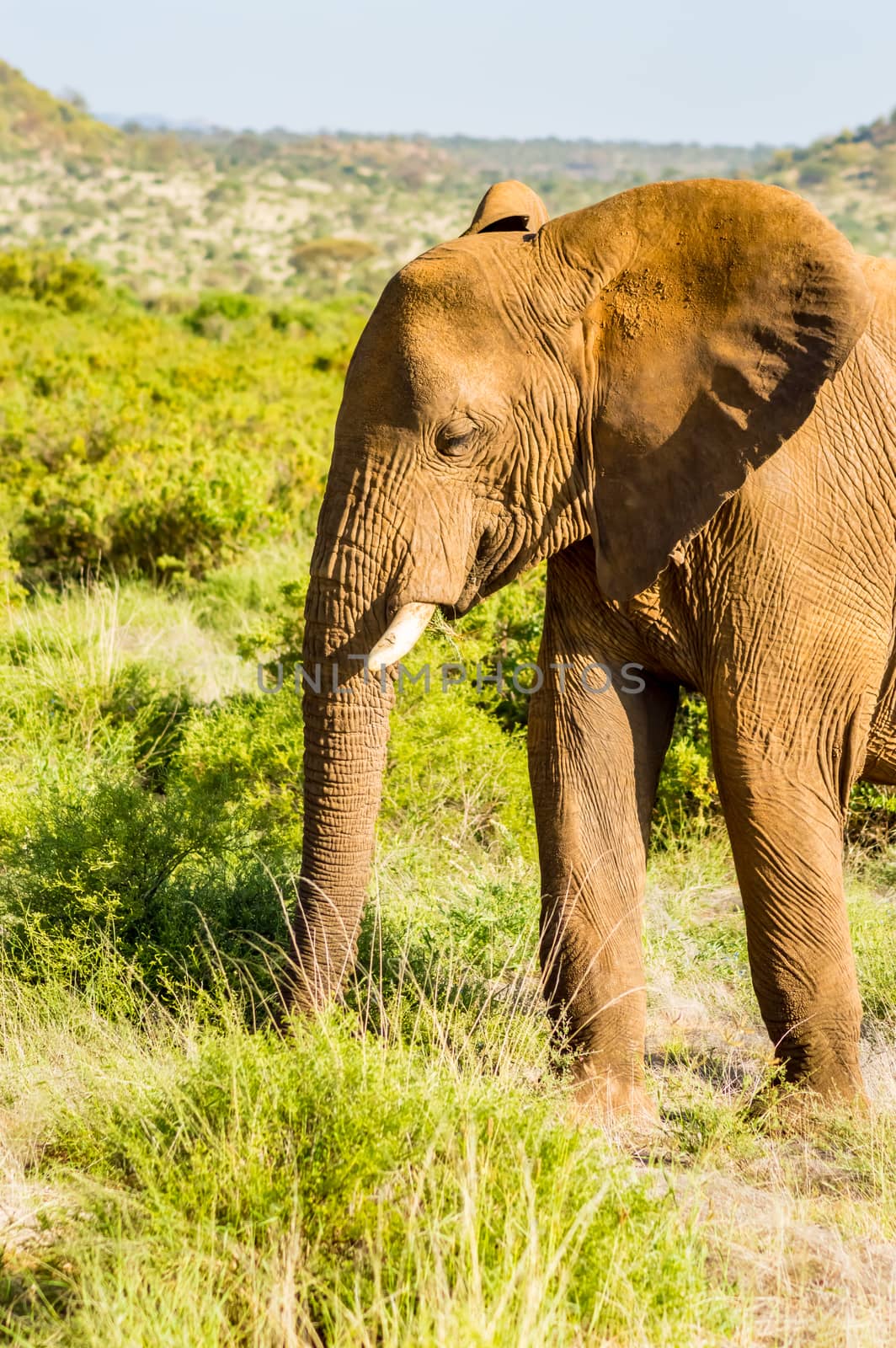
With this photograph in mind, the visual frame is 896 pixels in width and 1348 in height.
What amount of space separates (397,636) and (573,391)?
78 centimetres

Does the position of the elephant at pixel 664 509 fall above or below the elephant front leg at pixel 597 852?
above

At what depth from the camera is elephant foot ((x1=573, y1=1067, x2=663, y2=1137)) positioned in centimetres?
422

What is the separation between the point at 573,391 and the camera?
12.2ft

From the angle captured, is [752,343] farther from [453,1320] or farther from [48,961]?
[48,961]

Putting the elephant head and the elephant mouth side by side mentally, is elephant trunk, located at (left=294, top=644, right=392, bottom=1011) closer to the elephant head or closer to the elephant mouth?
the elephant head

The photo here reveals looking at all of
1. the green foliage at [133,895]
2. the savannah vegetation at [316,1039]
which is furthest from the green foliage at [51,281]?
the green foliage at [133,895]

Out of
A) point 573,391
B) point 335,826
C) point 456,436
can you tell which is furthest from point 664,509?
point 335,826

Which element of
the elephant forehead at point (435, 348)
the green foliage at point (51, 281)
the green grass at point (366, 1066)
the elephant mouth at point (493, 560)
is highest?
the green foliage at point (51, 281)

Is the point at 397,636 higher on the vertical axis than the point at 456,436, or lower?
lower

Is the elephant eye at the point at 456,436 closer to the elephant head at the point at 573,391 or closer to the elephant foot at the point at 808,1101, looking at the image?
the elephant head at the point at 573,391

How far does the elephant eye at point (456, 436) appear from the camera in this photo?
→ 11.9 ft

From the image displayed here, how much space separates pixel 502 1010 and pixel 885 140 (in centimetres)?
13429

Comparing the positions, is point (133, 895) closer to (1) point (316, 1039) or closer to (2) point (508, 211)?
(1) point (316, 1039)

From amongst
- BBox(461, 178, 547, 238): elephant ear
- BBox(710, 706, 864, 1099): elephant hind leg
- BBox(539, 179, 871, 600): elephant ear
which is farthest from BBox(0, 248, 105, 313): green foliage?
BBox(710, 706, 864, 1099): elephant hind leg
